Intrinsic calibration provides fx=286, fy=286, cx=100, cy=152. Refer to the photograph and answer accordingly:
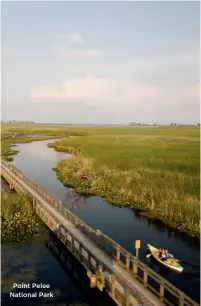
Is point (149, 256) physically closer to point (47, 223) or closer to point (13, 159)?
point (47, 223)

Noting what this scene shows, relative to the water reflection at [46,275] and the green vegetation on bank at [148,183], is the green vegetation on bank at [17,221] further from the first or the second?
the green vegetation on bank at [148,183]

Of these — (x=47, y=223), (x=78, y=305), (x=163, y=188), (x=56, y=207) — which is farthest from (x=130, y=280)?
(x=163, y=188)

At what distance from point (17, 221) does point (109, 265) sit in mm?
11081

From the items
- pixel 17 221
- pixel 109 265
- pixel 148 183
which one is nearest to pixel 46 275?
pixel 109 265

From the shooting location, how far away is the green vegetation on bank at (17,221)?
24375 mm

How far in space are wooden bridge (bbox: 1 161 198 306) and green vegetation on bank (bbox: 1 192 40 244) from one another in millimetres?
1424

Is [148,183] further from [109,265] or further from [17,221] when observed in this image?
[109,265]

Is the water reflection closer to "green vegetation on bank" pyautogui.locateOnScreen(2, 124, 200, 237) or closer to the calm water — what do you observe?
the calm water

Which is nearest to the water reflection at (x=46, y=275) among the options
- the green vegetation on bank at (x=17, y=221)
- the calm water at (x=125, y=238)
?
the calm water at (x=125, y=238)

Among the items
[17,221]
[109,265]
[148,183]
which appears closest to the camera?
[109,265]

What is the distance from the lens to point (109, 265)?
18.4 meters

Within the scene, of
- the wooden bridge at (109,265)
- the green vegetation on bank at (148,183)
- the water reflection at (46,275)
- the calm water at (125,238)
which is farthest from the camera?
the green vegetation on bank at (148,183)

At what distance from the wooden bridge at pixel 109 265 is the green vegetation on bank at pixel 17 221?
4.67 feet

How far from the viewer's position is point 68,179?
45594 mm
